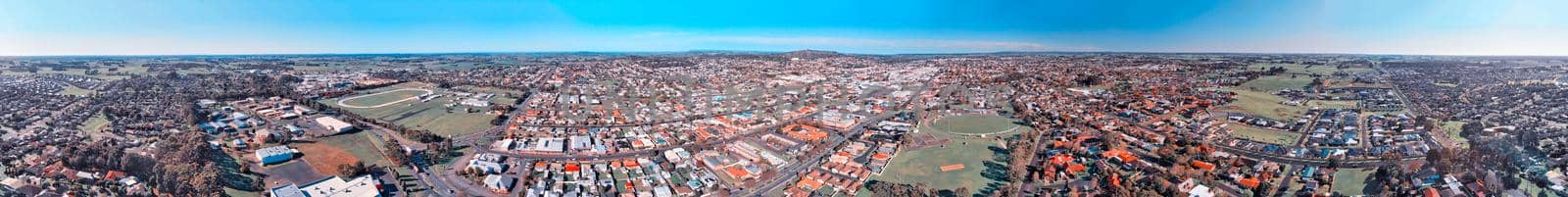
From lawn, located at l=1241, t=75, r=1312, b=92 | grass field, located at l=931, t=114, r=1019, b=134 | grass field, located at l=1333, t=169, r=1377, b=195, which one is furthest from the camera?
lawn, located at l=1241, t=75, r=1312, b=92

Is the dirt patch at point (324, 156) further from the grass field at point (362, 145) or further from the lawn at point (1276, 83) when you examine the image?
the lawn at point (1276, 83)

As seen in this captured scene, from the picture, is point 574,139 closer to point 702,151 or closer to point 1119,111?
point 702,151

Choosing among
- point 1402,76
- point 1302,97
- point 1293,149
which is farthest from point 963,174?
point 1402,76

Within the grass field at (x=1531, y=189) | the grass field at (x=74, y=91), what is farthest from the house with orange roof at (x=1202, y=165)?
the grass field at (x=74, y=91)

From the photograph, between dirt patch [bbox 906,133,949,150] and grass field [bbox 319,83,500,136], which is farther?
grass field [bbox 319,83,500,136]

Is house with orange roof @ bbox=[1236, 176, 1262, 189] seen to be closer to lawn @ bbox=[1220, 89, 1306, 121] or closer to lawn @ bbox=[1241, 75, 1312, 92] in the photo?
lawn @ bbox=[1220, 89, 1306, 121]

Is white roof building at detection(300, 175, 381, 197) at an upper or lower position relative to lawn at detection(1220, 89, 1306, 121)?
lower

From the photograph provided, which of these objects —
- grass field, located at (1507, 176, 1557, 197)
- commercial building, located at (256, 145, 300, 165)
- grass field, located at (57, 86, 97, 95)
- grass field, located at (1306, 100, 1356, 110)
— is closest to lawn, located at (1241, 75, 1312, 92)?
grass field, located at (1306, 100, 1356, 110)
